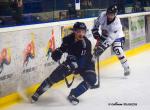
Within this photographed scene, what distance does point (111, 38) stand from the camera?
6324 millimetres

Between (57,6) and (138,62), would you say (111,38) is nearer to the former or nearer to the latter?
(57,6)

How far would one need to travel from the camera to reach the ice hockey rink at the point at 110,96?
15.1 feet

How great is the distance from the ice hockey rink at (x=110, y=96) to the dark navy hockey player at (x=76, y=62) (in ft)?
0.47

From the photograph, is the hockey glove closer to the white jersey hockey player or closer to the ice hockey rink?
the white jersey hockey player

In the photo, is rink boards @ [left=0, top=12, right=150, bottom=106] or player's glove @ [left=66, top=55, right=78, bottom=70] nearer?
player's glove @ [left=66, top=55, right=78, bottom=70]

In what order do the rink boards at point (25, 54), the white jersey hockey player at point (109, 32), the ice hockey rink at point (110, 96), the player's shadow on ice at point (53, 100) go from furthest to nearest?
the white jersey hockey player at point (109, 32) → the rink boards at point (25, 54) → the player's shadow on ice at point (53, 100) → the ice hockey rink at point (110, 96)

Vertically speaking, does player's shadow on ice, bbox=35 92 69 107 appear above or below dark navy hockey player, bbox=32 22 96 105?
below

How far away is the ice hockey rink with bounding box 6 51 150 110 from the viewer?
461 centimetres

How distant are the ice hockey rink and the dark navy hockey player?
0.47ft

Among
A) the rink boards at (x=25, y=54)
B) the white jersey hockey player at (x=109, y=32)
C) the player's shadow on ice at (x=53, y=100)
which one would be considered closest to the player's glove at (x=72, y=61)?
the player's shadow on ice at (x=53, y=100)

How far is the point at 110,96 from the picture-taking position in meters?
5.12

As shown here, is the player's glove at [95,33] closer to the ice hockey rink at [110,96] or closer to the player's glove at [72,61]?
the ice hockey rink at [110,96]

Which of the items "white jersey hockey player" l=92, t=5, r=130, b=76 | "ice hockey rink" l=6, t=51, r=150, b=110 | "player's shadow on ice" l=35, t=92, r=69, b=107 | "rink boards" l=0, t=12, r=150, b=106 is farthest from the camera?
"white jersey hockey player" l=92, t=5, r=130, b=76

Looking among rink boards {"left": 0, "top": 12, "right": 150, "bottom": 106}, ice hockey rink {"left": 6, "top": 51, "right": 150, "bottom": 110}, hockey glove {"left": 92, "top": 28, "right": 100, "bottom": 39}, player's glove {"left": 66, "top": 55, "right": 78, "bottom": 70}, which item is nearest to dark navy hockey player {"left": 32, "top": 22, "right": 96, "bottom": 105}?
player's glove {"left": 66, "top": 55, "right": 78, "bottom": 70}
